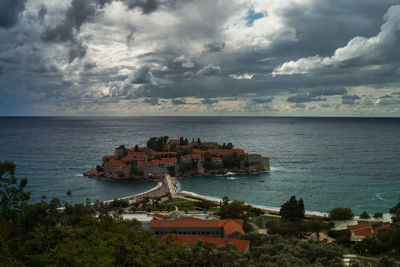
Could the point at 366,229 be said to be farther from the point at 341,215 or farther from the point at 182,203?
the point at 182,203

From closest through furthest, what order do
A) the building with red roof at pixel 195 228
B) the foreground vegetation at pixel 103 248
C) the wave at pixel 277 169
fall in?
the foreground vegetation at pixel 103 248 → the building with red roof at pixel 195 228 → the wave at pixel 277 169

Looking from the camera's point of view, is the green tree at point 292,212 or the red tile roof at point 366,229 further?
the green tree at point 292,212

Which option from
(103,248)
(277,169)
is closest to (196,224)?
(103,248)

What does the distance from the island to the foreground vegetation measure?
5263 cm

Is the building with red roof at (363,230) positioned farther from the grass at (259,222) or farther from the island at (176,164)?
the island at (176,164)

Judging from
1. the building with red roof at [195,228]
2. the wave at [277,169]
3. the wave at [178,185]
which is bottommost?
the wave at [178,185]

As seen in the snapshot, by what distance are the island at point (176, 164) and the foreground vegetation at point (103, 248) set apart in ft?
173

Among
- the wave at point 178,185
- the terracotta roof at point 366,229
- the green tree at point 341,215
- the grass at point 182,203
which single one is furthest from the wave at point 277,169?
the terracotta roof at point 366,229

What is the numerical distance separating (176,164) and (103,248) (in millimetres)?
74210

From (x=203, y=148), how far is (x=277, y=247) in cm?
8300

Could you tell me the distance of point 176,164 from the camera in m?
89.4

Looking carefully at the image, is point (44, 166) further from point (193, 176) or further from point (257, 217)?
point (257, 217)

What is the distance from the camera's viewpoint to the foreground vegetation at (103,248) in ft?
51.7

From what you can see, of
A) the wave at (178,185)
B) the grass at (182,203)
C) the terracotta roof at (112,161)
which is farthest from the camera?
the terracotta roof at (112,161)
